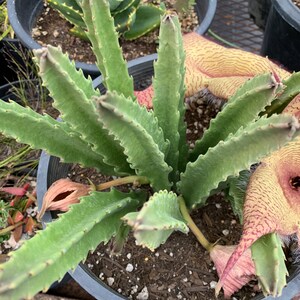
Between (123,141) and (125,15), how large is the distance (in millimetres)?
745

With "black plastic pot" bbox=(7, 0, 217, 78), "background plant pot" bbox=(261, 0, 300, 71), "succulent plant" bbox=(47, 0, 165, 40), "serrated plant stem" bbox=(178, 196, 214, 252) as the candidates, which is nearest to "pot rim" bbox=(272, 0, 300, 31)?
"background plant pot" bbox=(261, 0, 300, 71)

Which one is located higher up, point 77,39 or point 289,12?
point 289,12

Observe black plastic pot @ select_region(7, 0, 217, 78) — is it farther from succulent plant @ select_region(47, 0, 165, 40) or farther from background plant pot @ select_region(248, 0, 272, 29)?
background plant pot @ select_region(248, 0, 272, 29)

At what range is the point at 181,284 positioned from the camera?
32.5 inches

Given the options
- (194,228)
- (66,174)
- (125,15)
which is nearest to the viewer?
(194,228)

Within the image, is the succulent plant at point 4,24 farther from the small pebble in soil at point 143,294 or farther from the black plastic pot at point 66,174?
the small pebble in soil at point 143,294

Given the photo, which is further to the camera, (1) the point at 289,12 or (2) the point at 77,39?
(2) the point at 77,39

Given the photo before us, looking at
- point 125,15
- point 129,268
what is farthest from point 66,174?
point 125,15

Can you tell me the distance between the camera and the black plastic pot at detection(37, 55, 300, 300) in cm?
75

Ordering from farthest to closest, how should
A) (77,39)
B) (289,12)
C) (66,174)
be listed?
(77,39) → (289,12) → (66,174)

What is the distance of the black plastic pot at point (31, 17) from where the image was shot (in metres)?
1.23

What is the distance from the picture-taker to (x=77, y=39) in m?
1.36

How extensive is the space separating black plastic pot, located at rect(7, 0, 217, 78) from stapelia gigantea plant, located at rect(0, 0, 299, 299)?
49 cm

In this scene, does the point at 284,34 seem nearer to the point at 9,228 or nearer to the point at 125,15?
the point at 125,15
